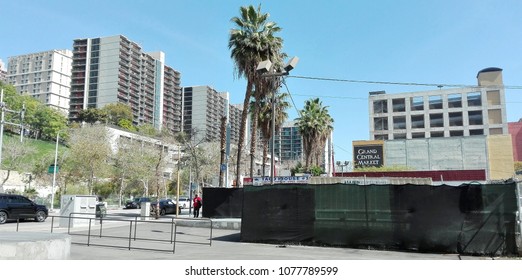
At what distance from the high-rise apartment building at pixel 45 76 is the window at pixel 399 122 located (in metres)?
128

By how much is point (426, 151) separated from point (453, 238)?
183 feet

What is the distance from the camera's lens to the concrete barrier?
8.82 meters

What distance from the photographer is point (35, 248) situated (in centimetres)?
927

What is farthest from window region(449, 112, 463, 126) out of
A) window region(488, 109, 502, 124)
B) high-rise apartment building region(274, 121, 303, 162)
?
high-rise apartment building region(274, 121, 303, 162)

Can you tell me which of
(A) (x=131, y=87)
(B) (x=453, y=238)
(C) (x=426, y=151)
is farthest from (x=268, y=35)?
(A) (x=131, y=87)

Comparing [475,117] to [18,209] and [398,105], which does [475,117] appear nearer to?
[398,105]

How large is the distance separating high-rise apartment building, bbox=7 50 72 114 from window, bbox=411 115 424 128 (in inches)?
5161

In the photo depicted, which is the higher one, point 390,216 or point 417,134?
point 417,134

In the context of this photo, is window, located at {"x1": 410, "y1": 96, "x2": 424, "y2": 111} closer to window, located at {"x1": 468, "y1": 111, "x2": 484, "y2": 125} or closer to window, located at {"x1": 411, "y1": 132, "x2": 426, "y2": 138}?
window, located at {"x1": 411, "y1": 132, "x2": 426, "y2": 138}

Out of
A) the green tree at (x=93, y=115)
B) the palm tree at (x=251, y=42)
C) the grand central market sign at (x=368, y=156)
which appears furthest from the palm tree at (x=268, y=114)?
the green tree at (x=93, y=115)

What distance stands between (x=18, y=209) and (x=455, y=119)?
84.7 meters

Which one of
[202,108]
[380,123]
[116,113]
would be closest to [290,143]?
[380,123]
